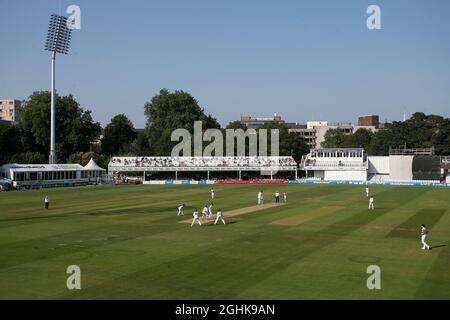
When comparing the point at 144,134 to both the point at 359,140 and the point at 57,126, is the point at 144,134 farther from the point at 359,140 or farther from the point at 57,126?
the point at 359,140

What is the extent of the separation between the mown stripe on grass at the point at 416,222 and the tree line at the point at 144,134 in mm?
78812

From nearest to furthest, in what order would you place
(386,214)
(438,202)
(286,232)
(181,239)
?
(181,239)
(286,232)
(386,214)
(438,202)

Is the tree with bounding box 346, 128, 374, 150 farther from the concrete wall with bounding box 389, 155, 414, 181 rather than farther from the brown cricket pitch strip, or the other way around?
the brown cricket pitch strip

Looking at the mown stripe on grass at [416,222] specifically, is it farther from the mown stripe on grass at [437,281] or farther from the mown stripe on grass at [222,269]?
the mown stripe on grass at [437,281]

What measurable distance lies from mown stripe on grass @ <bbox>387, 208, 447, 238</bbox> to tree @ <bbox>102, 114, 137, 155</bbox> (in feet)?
358

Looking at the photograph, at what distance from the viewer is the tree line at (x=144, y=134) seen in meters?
115

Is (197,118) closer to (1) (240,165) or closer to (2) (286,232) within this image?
(1) (240,165)

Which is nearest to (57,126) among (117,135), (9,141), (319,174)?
(9,141)

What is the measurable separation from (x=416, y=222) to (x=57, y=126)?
322 feet

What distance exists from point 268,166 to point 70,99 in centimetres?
5098

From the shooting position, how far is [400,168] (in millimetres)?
108625

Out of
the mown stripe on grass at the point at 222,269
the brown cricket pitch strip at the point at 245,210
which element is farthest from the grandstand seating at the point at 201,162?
the mown stripe on grass at the point at 222,269
